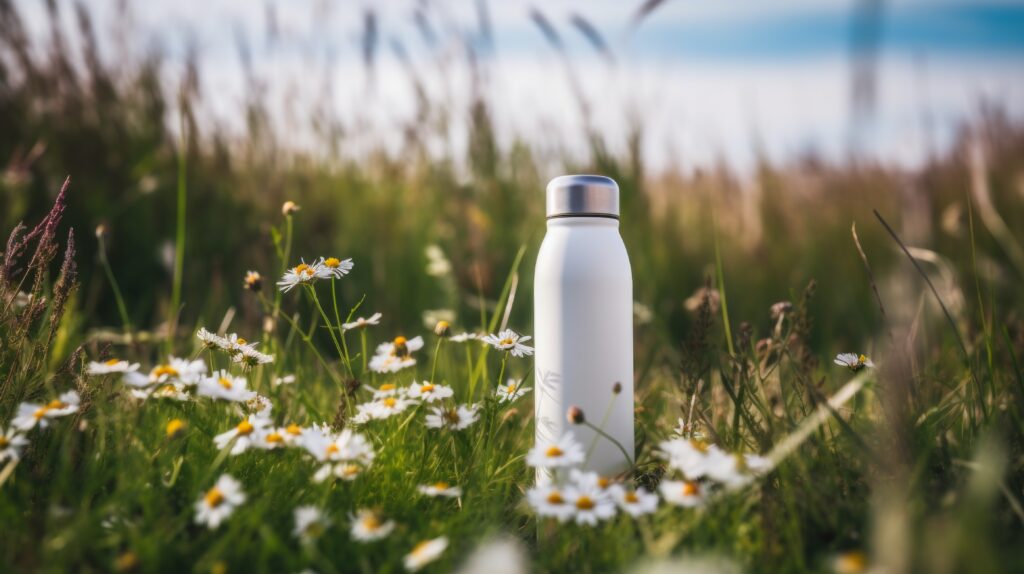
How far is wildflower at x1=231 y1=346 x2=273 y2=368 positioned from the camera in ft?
4.87

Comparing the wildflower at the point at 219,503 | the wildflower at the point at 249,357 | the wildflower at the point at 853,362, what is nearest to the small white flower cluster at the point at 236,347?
the wildflower at the point at 249,357

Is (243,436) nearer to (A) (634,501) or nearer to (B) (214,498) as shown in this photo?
(B) (214,498)

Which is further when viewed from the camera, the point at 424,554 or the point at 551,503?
the point at 551,503

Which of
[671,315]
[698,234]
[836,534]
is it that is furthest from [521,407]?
[698,234]

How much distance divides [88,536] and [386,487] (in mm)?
457

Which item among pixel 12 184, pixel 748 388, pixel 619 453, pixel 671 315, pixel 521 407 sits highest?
pixel 12 184

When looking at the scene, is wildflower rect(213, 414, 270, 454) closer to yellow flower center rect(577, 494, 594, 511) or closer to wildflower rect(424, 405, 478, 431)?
wildflower rect(424, 405, 478, 431)

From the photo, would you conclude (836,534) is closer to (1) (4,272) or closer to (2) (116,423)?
(2) (116,423)

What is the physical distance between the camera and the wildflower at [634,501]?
1142mm

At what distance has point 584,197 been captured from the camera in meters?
1.40

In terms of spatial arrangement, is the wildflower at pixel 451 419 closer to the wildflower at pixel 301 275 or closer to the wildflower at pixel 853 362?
the wildflower at pixel 301 275

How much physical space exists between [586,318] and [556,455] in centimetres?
26

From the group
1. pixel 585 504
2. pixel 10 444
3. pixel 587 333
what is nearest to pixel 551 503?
pixel 585 504

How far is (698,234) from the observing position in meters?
4.00
